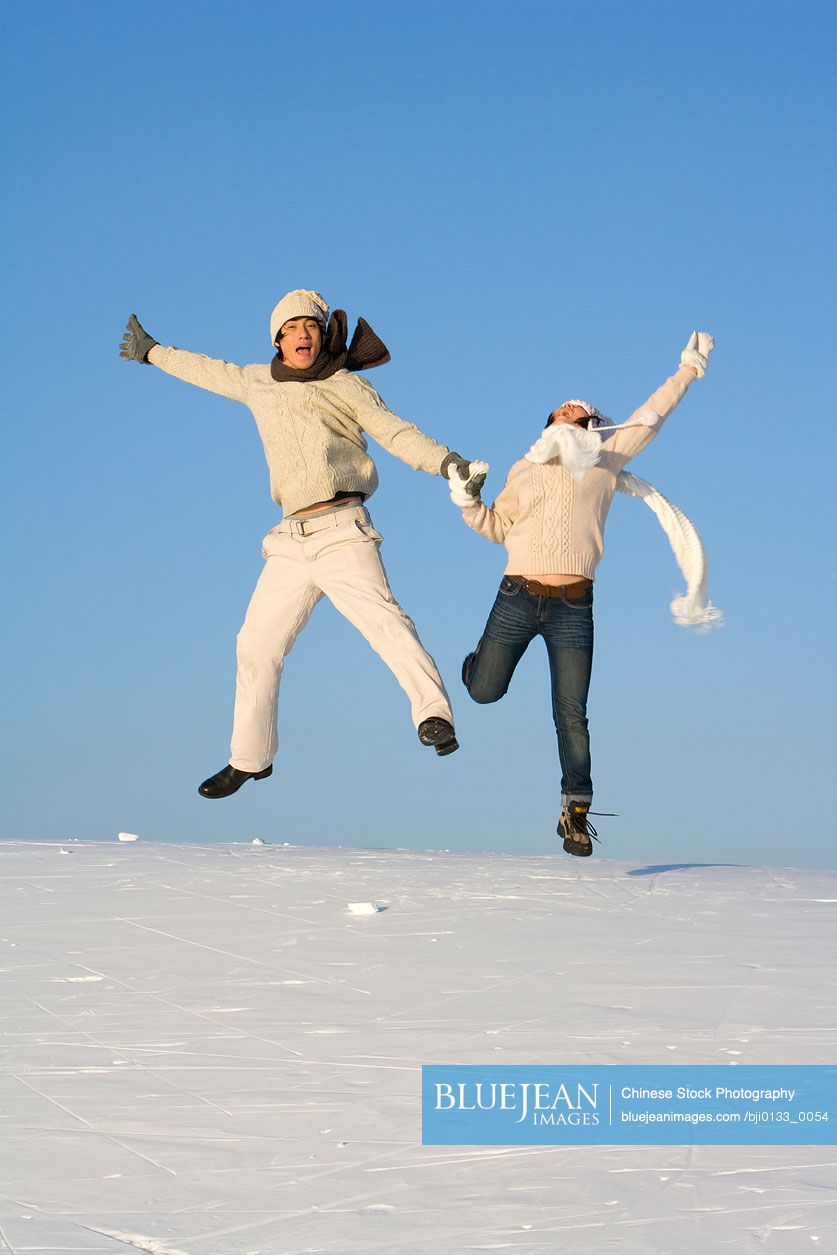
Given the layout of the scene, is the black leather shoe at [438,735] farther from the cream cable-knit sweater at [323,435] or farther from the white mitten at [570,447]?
the white mitten at [570,447]

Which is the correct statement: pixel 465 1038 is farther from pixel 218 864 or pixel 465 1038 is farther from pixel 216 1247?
pixel 218 864

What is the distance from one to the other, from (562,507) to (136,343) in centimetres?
210

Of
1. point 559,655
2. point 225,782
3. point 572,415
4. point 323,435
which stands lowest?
point 225,782

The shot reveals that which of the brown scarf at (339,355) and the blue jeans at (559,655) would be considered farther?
the blue jeans at (559,655)

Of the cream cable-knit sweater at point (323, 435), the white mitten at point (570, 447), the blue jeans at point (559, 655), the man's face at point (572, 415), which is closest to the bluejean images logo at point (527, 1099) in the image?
the cream cable-knit sweater at point (323, 435)

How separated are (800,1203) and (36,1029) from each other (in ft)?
6.29

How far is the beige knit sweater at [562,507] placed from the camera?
6.10 metres

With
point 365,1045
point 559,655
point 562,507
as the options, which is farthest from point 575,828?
point 365,1045

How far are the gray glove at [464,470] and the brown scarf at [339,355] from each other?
2.41 feet

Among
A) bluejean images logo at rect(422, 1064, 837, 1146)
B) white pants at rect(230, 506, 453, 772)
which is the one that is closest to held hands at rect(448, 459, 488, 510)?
white pants at rect(230, 506, 453, 772)

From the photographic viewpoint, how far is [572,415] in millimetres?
6328

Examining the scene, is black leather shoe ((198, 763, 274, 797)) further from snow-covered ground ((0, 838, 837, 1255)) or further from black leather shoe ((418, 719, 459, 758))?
black leather shoe ((418, 719, 459, 758))

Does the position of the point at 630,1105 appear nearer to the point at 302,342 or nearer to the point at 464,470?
the point at 464,470

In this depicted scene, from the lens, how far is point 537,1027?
336 centimetres
